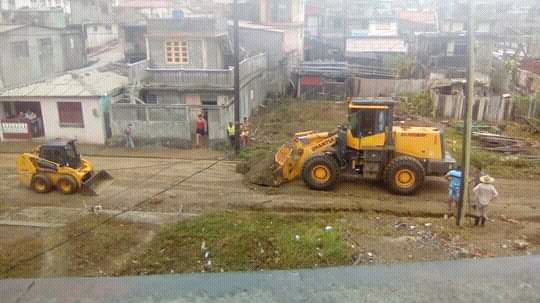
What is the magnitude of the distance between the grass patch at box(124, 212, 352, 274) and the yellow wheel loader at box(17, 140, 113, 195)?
4.45 m

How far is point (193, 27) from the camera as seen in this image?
2688 cm

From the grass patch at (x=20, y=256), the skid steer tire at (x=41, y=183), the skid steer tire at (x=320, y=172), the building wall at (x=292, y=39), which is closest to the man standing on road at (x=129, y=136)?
the skid steer tire at (x=41, y=183)

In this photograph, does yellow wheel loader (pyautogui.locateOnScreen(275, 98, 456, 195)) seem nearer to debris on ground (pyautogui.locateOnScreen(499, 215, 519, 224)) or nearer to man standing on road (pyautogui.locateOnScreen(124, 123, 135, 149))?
debris on ground (pyautogui.locateOnScreen(499, 215, 519, 224))

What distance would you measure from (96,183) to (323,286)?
9.24 meters

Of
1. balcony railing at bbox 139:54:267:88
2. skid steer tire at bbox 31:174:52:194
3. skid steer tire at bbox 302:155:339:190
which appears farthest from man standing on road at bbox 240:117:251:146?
skid steer tire at bbox 31:174:52:194

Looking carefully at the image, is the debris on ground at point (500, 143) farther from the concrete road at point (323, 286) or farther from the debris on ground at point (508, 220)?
the concrete road at point (323, 286)

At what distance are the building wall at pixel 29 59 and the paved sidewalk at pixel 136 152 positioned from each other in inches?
305

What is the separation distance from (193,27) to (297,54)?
13.9 meters

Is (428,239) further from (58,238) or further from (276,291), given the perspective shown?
(58,238)

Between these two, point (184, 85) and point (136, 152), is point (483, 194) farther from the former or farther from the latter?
point (184, 85)

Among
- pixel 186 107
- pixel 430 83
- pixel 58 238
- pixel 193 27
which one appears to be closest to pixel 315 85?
pixel 430 83

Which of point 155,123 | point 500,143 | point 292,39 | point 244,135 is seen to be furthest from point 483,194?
point 292,39

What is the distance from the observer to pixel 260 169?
1667cm

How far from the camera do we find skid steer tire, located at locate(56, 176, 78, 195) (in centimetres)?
1530
